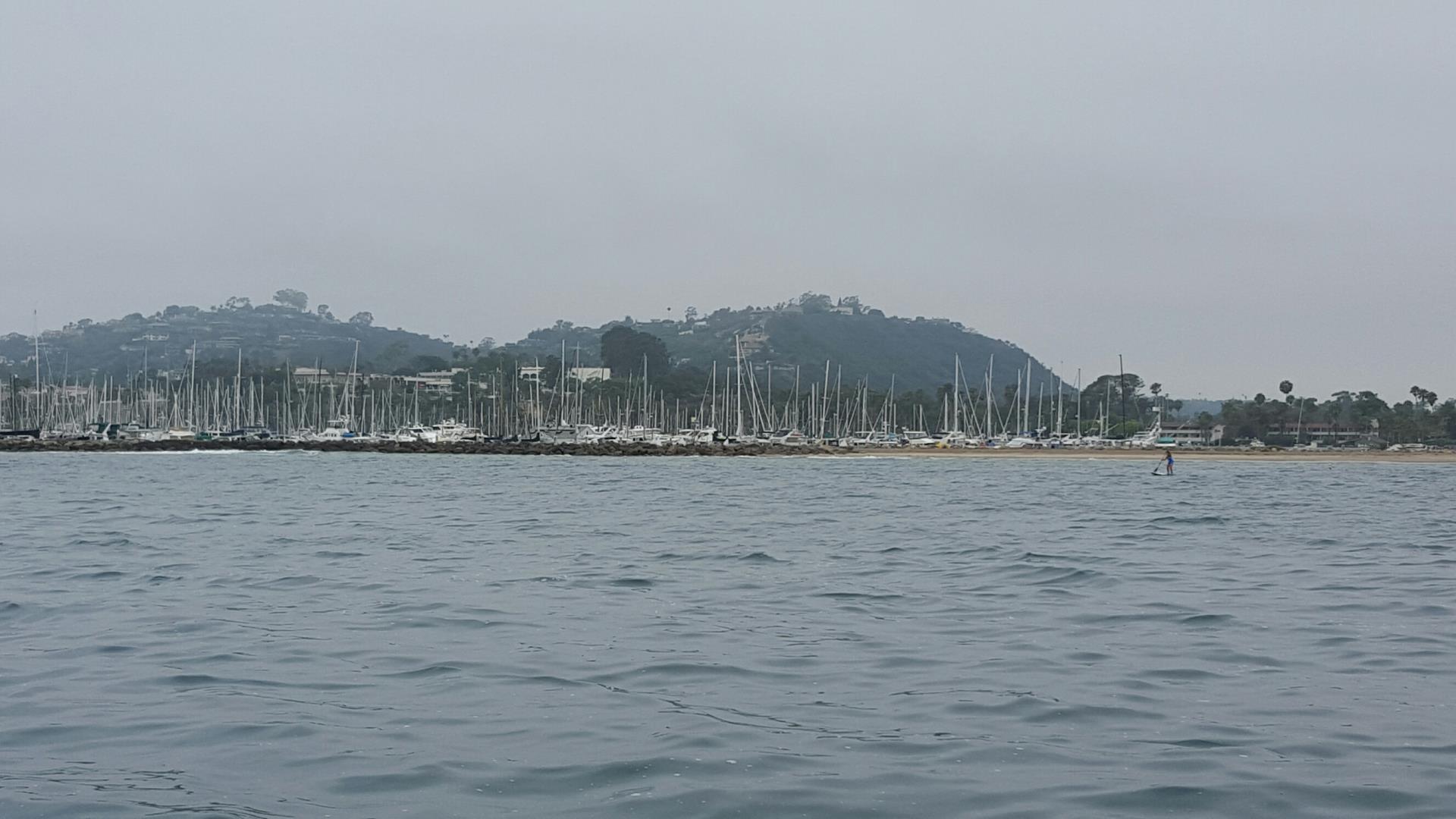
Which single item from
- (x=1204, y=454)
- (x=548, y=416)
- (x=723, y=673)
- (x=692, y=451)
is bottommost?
(x=723, y=673)

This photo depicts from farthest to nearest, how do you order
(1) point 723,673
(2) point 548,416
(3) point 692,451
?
(2) point 548,416 → (3) point 692,451 → (1) point 723,673

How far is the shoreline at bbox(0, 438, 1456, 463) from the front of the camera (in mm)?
114750

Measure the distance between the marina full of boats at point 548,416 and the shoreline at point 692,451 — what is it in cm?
1364

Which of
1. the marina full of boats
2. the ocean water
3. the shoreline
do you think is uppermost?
the marina full of boats

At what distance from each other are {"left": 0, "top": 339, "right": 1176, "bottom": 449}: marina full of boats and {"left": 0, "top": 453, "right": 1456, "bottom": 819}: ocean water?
11437 centimetres

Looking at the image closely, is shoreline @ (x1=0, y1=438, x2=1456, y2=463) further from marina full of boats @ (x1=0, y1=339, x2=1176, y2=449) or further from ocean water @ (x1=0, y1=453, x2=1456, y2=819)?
ocean water @ (x1=0, y1=453, x2=1456, y2=819)

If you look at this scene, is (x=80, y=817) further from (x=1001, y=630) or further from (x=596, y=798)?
(x=1001, y=630)

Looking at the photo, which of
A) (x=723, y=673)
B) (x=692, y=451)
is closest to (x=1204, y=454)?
(x=692, y=451)

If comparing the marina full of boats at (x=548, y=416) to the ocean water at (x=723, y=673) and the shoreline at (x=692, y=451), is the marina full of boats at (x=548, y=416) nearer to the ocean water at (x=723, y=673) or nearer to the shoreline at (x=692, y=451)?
the shoreline at (x=692, y=451)

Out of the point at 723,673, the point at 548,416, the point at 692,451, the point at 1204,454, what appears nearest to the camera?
the point at 723,673

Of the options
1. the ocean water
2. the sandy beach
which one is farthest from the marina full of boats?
the ocean water

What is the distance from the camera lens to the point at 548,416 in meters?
178

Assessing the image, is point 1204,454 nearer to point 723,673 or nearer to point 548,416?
point 548,416

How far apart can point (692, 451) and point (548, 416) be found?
2496 inches
